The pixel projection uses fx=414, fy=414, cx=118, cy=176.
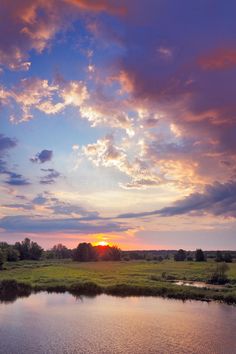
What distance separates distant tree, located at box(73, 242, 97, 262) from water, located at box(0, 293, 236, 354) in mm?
124932

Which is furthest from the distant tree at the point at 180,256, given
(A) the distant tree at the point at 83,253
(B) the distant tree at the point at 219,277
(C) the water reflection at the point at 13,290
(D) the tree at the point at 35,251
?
(C) the water reflection at the point at 13,290

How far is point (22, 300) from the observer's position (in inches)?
2360

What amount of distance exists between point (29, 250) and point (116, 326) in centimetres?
14952

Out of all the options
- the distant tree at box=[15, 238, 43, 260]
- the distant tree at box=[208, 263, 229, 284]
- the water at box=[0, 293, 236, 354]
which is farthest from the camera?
the distant tree at box=[15, 238, 43, 260]

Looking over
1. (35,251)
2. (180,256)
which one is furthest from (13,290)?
(180,256)

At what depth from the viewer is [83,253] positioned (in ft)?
604

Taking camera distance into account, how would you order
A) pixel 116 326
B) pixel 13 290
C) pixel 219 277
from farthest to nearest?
pixel 219 277
pixel 13 290
pixel 116 326

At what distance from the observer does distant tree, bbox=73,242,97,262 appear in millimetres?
183587

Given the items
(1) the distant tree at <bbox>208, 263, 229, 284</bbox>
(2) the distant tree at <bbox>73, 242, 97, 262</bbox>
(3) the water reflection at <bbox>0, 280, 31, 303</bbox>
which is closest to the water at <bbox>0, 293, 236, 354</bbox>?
(3) the water reflection at <bbox>0, 280, 31, 303</bbox>

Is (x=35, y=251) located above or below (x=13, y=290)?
above

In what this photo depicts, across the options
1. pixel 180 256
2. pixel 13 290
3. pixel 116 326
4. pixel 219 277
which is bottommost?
pixel 116 326

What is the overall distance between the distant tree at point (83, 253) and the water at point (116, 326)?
12493 centimetres

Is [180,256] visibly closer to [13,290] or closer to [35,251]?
[35,251]

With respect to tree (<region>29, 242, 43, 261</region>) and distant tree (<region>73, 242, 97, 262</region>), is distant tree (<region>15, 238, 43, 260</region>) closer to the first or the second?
tree (<region>29, 242, 43, 261</region>)
